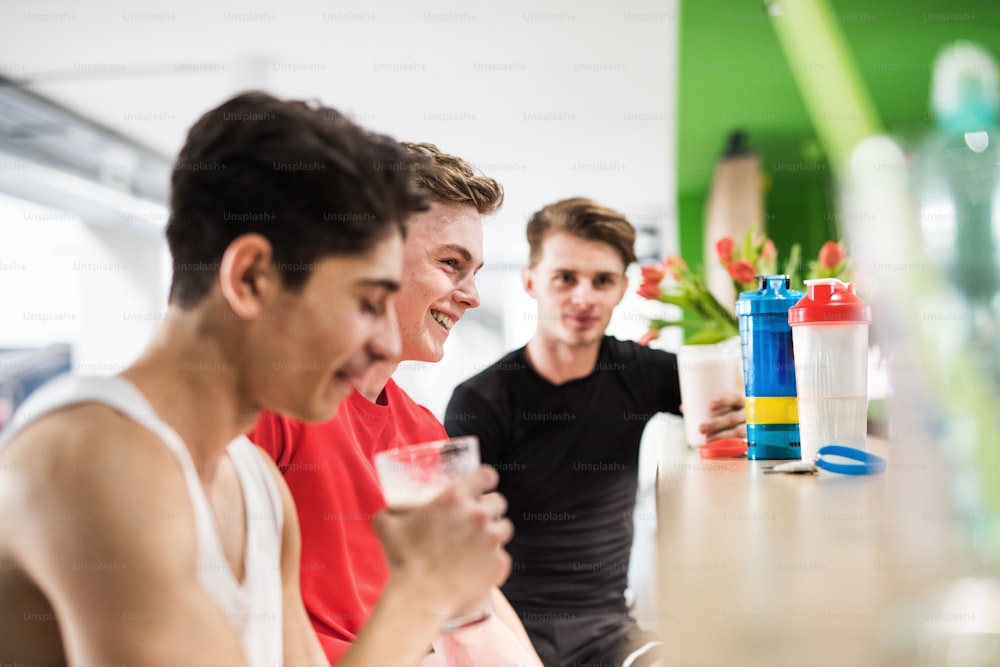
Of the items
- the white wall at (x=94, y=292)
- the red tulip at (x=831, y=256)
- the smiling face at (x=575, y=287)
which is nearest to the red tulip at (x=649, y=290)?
the red tulip at (x=831, y=256)

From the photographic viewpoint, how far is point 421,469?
0.98 metres

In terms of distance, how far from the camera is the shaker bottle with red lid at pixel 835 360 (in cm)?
124

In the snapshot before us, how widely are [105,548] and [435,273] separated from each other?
1.11 meters

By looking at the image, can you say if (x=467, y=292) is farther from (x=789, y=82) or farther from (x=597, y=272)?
(x=789, y=82)

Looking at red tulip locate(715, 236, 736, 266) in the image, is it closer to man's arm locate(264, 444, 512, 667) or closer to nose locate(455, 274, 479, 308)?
nose locate(455, 274, 479, 308)

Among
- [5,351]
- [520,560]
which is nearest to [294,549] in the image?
[520,560]

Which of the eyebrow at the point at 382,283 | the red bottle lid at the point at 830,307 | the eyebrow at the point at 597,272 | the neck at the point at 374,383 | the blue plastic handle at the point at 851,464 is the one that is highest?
the eyebrow at the point at 597,272

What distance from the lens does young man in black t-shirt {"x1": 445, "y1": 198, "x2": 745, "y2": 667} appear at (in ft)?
7.55

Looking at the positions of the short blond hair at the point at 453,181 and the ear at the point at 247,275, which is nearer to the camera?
the ear at the point at 247,275

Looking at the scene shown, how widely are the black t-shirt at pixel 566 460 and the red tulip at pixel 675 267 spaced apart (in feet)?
1.84

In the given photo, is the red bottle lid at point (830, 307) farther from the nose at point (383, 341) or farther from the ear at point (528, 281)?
the ear at point (528, 281)

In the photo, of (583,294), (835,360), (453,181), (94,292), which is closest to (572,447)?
A: (583,294)

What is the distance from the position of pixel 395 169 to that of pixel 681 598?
1.99ft

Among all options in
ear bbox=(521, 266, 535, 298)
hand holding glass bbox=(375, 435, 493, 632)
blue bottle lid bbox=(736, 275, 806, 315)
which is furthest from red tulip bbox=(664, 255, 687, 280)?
hand holding glass bbox=(375, 435, 493, 632)
